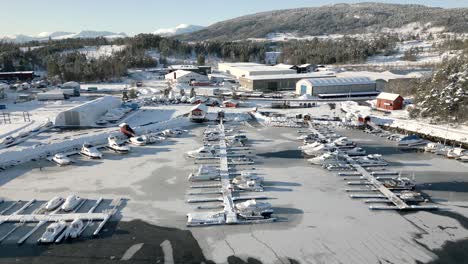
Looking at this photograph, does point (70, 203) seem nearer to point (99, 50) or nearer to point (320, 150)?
point (320, 150)

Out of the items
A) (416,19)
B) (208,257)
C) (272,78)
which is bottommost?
(208,257)

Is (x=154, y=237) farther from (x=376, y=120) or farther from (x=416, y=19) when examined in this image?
(x=416, y=19)

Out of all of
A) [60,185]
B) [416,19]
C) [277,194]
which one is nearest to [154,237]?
[277,194]

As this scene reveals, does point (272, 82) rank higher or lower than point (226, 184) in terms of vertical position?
higher

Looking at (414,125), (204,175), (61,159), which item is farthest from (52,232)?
(414,125)

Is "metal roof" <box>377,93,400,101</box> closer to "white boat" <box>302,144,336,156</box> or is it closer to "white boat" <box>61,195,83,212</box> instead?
"white boat" <box>302,144,336,156</box>

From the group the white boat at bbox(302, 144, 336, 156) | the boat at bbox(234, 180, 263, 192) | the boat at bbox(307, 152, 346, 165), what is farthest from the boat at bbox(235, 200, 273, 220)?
the white boat at bbox(302, 144, 336, 156)

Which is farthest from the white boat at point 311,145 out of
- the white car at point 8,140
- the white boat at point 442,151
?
the white car at point 8,140
